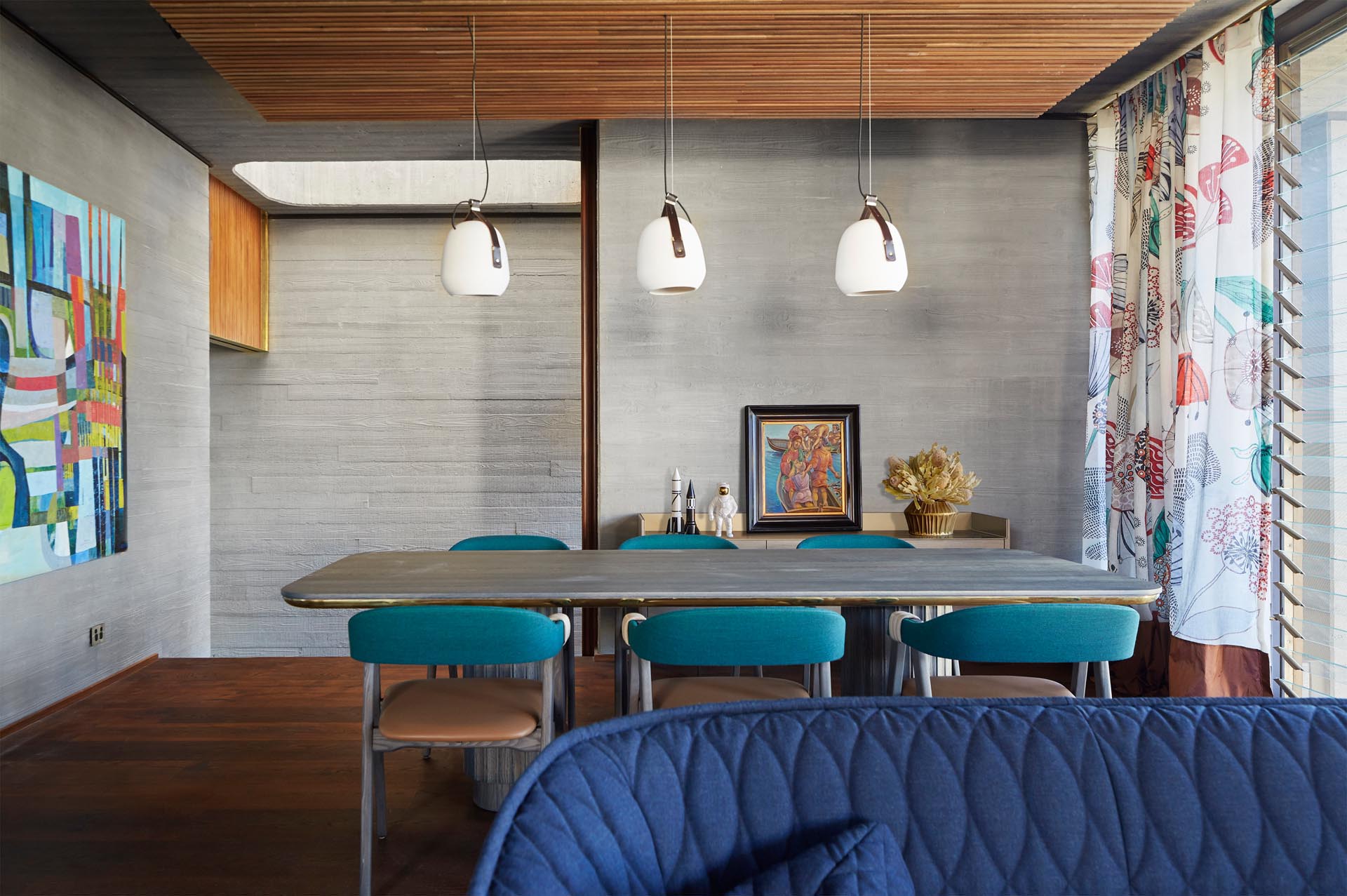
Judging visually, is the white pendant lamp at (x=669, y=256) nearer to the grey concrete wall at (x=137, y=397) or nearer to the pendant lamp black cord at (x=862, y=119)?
the pendant lamp black cord at (x=862, y=119)

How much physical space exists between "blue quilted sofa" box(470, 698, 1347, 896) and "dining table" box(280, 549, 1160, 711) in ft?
3.53

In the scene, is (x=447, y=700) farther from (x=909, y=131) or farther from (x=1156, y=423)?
(x=909, y=131)

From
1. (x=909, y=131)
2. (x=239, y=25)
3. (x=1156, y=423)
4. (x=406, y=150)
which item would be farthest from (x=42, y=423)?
(x=1156, y=423)

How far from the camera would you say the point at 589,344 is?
446 cm

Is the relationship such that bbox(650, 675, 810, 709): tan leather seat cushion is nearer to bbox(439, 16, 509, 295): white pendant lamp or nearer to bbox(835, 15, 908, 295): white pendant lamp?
bbox(835, 15, 908, 295): white pendant lamp

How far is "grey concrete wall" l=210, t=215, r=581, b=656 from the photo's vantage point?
5980 millimetres

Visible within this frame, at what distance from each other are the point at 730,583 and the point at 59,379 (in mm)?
3147

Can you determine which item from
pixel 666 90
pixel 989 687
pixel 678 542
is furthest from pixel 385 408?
pixel 989 687

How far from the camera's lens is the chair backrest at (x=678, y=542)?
3.34 m

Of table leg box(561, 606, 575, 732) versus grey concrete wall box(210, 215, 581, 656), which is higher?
grey concrete wall box(210, 215, 581, 656)

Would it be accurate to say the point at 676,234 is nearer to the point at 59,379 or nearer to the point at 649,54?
the point at 649,54

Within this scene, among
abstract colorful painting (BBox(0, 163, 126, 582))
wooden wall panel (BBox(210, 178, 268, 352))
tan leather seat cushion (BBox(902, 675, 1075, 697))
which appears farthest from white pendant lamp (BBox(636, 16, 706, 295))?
wooden wall panel (BBox(210, 178, 268, 352))

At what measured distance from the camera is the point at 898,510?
4.35m

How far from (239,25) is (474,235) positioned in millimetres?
1308
